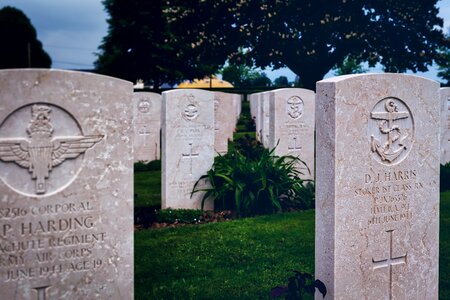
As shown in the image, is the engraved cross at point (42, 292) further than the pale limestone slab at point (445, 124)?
No

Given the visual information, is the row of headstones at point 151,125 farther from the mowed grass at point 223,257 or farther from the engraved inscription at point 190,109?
the mowed grass at point 223,257

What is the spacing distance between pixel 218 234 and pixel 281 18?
17.5m

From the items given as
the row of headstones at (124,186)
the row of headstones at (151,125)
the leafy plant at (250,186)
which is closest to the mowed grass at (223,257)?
the leafy plant at (250,186)

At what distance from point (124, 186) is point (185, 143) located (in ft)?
17.5

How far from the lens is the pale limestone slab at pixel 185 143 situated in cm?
940

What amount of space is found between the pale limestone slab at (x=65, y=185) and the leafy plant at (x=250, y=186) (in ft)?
17.3

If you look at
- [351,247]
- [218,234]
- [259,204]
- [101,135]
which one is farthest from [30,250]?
[259,204]

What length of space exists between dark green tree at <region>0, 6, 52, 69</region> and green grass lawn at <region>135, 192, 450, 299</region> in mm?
28450

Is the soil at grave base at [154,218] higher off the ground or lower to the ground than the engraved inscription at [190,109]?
lower

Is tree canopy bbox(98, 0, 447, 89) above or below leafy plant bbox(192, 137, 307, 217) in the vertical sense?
above

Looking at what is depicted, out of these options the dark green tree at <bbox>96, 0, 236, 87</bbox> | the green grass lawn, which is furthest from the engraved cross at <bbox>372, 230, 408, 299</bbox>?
the dark green tree at <bbox>96, 0, 236, 87</bbox>

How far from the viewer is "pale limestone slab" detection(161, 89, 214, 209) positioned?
9.40 metres

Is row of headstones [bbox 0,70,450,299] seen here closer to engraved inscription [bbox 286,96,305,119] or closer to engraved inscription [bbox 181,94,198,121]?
engraved inscription [bbox 181,94,198,121]

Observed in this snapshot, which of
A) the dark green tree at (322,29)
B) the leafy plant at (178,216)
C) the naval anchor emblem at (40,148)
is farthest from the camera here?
the dark green tree at (322,29)
